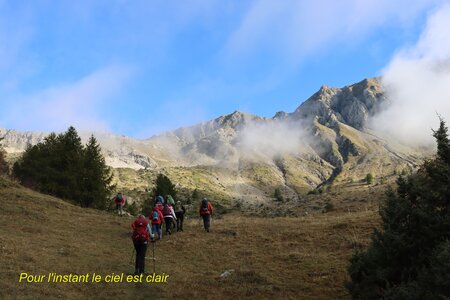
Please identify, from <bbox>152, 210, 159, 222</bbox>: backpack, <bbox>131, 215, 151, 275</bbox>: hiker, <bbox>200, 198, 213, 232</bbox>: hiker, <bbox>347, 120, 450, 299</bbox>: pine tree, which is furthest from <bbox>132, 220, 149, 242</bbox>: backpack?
<bbox>200, 198, 213, 232</bbox>: hiker

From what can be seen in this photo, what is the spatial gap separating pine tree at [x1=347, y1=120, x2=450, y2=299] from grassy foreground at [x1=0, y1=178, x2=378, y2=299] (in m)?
2.91

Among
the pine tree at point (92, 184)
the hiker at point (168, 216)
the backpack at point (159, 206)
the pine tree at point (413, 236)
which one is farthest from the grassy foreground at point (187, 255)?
the pine tree at point (92, 184)

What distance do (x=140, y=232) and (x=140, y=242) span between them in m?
0.46

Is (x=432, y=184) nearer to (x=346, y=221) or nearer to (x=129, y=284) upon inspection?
(x=129, y=284)

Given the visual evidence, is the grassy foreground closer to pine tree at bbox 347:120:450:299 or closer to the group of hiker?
the group of hiker

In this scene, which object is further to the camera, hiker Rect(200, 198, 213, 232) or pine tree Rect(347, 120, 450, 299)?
hiker Rect(200, 198, 213, 232)

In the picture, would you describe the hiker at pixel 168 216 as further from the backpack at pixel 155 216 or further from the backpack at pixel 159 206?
the backpack at pixel 155 216

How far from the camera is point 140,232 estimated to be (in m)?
19.1

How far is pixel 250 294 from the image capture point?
54.1 ft

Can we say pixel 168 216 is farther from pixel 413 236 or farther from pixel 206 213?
pixel 413 236

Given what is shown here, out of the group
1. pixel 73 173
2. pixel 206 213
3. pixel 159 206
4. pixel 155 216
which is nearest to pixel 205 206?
pixel 206 213

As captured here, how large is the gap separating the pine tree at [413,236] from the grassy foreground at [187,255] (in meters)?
2.91

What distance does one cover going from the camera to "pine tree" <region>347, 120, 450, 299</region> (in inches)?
462

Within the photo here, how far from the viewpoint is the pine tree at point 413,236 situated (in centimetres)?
1174
